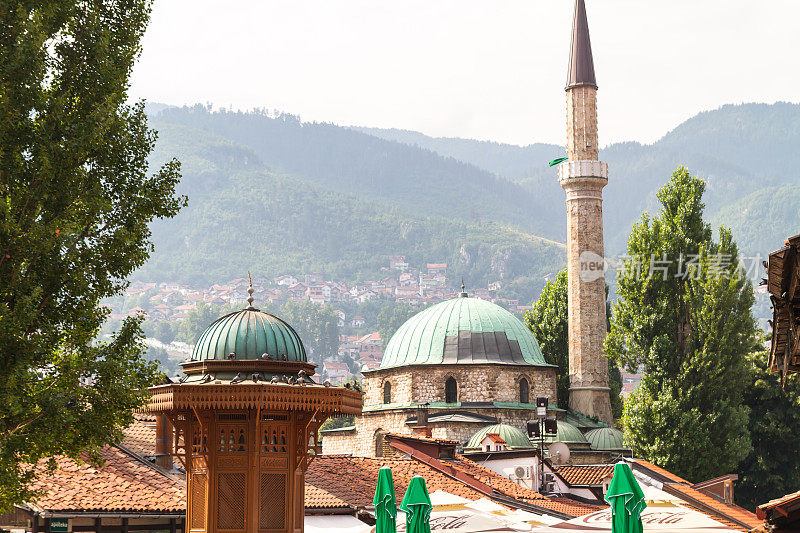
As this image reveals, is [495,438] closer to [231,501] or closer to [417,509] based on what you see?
[417,509]

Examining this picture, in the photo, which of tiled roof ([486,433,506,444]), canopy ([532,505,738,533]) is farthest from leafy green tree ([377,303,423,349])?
canopy ([532,505,738,533])

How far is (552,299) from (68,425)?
3948cm

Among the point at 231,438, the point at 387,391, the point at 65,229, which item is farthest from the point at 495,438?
the point at 65,229

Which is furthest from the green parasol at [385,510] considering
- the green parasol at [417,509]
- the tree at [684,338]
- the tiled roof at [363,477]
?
the tree at [684,338]

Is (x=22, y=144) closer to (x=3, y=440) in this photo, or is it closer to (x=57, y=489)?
(x=3, y=440)

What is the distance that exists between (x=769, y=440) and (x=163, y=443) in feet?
83.5

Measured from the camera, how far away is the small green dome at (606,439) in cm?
4175

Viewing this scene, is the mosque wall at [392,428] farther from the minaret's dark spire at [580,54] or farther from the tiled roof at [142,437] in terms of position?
the tiled roof at [142,437]

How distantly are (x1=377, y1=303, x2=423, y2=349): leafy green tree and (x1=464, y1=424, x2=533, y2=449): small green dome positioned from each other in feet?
496

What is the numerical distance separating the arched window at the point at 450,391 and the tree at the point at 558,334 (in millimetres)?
5962

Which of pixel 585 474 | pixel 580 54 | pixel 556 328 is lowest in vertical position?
pixel 585 474

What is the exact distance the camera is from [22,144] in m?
11.8

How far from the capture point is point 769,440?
3991cm

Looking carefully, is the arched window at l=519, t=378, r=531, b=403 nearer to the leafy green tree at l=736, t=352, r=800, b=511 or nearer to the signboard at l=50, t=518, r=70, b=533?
the leafy green tree at l=736, t=352, r=800, b=511
